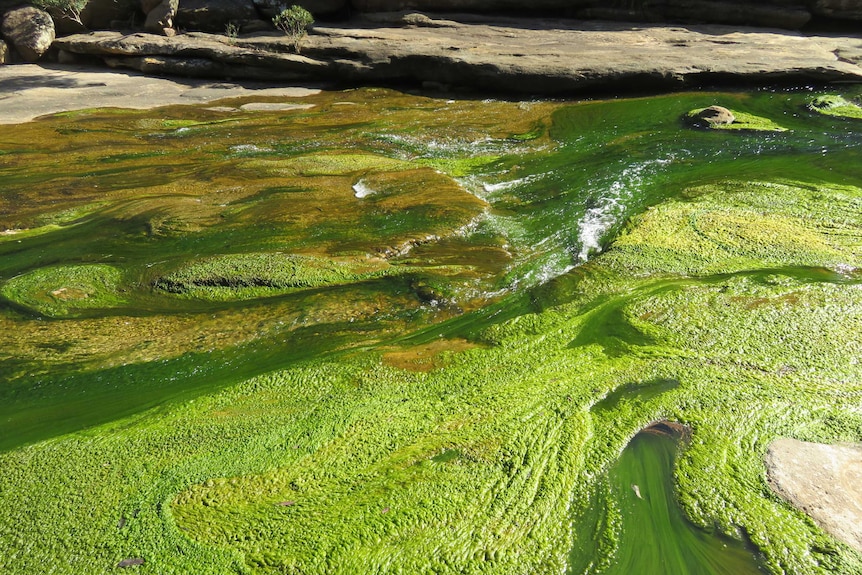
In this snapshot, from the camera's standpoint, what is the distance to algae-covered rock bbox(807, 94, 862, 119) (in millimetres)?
9079

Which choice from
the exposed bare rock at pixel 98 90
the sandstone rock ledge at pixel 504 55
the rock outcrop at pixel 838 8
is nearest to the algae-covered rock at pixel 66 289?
the exposed bare rock at pixel 98 90

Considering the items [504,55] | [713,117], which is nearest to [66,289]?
[713,117]

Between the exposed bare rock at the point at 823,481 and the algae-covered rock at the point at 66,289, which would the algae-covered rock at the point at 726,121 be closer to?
the exposed bare rock at the point at 823,481

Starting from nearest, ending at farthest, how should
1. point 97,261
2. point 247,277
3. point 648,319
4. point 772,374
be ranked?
point 772,374
point 648,319
point 247,277
point 97,261

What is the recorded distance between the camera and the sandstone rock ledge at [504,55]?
10.6 m

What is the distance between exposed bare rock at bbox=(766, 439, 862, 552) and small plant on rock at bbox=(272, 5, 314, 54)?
39.9 feet

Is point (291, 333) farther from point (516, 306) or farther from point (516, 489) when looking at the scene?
point (516, 489)

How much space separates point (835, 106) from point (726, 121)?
2.49 metres

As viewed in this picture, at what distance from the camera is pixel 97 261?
5238mm

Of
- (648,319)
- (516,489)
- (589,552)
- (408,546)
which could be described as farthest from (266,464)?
(648,319)

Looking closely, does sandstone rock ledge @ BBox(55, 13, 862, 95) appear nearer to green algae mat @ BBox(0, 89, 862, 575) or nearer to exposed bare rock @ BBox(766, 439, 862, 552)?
green algae mat @ BBox(0, 89, 862, 575)

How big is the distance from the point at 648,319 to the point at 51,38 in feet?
49.8

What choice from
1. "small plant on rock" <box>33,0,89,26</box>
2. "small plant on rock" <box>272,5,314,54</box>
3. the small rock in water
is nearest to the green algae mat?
the small rock in water

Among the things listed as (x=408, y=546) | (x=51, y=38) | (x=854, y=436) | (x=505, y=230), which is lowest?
(x=408, y=546)
